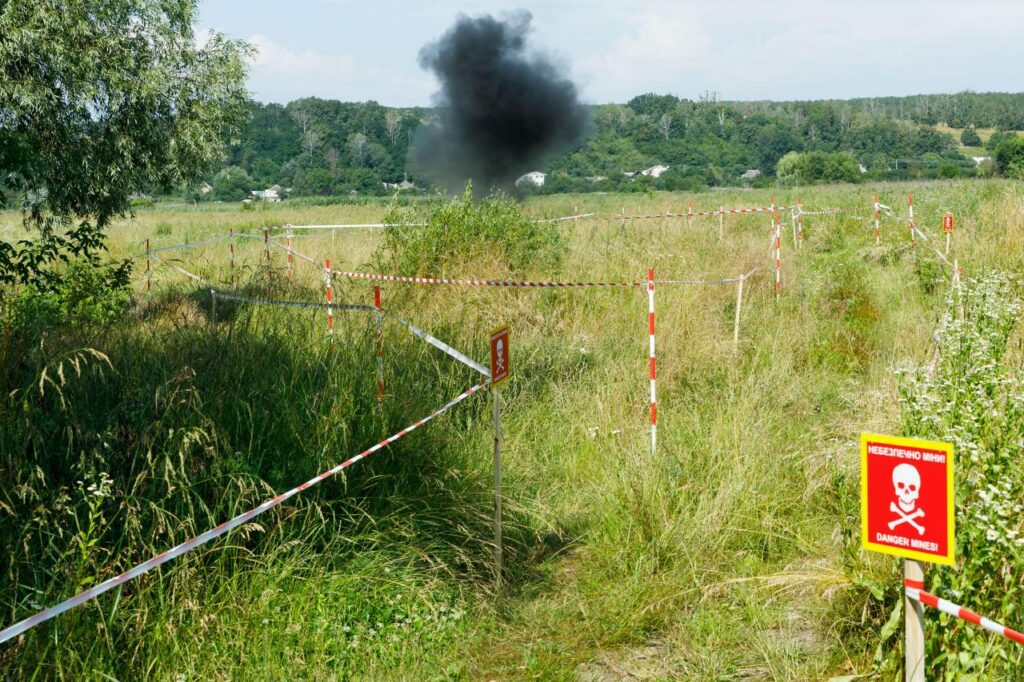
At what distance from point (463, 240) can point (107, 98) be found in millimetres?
6702

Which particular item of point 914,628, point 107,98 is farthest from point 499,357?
point 107,98

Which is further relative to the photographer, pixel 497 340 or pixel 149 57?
pixel 149 57

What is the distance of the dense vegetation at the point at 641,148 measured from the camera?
236ft

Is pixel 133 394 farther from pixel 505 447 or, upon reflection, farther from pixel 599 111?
pixel 599 111

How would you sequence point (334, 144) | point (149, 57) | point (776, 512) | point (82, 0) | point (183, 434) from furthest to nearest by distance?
1. point (334, 144)
2. point (149, 57)
3. point (82, 0)
4. point (776, 512)
5. point (183, 434)

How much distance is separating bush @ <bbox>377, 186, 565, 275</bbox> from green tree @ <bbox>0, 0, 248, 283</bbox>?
436 cm

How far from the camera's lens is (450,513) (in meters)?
5.35

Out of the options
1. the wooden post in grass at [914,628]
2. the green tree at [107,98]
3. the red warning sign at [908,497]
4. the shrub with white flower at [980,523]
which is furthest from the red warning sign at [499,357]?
the green tree at [107,98]

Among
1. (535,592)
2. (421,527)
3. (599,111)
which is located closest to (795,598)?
(535,592)

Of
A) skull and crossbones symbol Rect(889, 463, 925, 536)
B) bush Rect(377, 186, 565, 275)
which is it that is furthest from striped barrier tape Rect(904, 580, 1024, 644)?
bush Rect(377, 186, 565, 275)

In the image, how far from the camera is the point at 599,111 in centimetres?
10906

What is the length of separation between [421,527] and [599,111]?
10771 centimetres

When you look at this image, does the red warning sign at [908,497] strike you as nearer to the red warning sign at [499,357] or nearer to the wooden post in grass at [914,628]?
the wooden post in grass at [914,628]

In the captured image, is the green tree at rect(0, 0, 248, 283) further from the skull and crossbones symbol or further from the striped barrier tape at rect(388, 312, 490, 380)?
the skull and crossbones symbol
